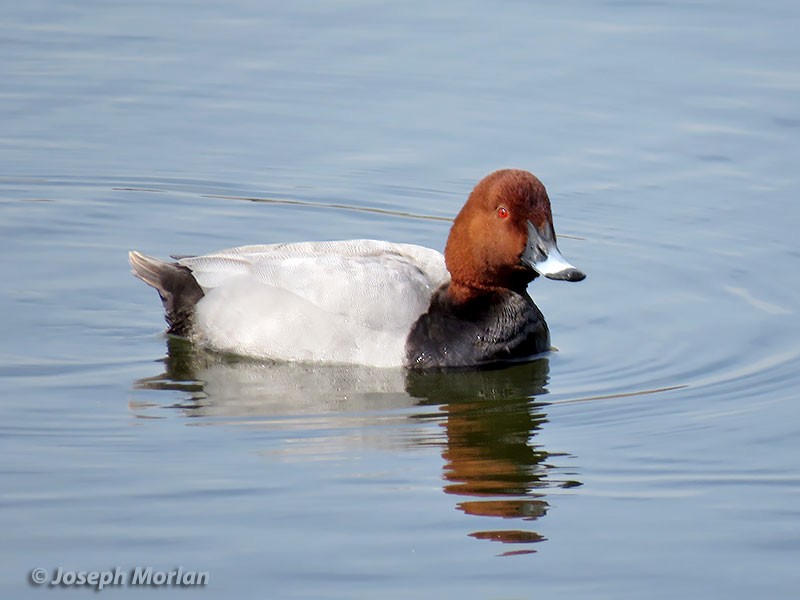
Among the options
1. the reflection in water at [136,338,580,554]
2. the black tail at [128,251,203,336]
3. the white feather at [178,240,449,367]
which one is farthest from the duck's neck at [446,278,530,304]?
the black tail at [128,251,203,336]

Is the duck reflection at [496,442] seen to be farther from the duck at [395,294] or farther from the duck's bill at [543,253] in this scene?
the duck's bill at [543,253]

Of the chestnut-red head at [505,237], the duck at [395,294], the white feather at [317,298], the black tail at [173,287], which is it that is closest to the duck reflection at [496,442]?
the duck at [395,294]

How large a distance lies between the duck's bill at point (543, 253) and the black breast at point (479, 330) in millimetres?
358

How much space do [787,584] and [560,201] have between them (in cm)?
543

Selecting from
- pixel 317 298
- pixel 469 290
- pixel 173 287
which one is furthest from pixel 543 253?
pixel 173 287

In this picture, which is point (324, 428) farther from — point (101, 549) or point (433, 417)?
point (101, 549)

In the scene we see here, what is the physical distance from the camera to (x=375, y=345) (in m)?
8.60

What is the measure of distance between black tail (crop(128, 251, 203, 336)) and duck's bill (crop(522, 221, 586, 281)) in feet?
6.40

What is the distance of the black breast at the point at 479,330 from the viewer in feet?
28.5

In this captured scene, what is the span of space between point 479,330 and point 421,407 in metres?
0.88

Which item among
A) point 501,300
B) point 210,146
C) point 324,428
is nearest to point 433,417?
point 324,428

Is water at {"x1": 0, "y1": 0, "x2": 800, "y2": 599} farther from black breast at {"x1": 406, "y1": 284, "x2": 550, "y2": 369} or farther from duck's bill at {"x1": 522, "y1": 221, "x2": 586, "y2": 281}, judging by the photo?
duck's bill at {"x1": 522, "y1": 221, "x2": 586, "y2": 281}

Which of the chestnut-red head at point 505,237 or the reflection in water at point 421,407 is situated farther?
the chestnut-red head at point 505,237

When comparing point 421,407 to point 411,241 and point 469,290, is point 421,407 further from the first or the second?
point 411,241
